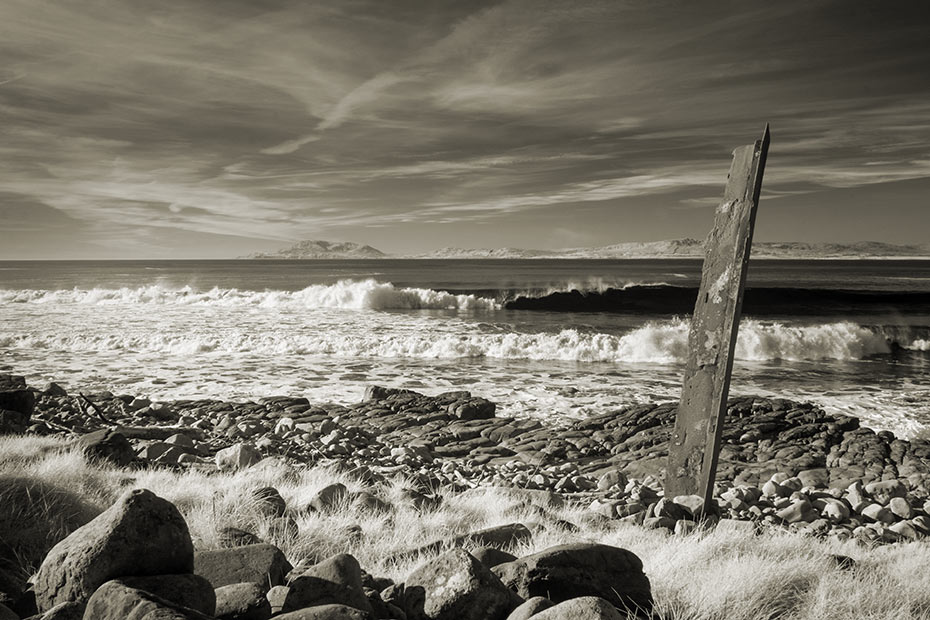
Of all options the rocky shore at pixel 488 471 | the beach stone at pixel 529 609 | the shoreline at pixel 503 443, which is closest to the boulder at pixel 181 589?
the rocky shore at pixel 488 471

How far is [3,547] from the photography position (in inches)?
131

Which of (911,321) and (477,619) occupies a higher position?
(911,321)

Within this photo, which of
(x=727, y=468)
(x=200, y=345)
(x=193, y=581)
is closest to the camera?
(x=193, y=581)

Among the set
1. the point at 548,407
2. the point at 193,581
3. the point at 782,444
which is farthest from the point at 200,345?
the point at 193,581

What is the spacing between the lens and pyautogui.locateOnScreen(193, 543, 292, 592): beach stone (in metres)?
2.79

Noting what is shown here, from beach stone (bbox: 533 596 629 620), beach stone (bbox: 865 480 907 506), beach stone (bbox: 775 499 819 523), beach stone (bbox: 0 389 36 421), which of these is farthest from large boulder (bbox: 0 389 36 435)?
beach stone (bbox: 865 480 907 506)

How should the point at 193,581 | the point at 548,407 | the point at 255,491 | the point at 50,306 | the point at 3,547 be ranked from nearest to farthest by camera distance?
the point at 193,581, the point at 3,547, the point at 255,491, the point at 548,407, the point at 50,306

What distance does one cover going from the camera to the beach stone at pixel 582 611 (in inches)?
84.1

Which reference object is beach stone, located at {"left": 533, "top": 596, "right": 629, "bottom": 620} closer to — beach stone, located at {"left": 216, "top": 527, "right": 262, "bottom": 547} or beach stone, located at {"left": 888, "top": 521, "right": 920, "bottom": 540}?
beach stone, located at {"left": 216, "top": 527, "right": 262, "bottom": 547}

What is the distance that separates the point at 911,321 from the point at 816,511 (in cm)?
2943

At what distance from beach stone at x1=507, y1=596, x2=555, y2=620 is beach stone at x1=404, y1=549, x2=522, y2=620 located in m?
0.15

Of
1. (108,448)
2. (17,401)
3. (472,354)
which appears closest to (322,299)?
(472,354)

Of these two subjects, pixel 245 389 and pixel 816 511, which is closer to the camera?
pixel 816 511

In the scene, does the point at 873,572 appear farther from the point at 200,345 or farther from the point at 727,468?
the point at 200,345
